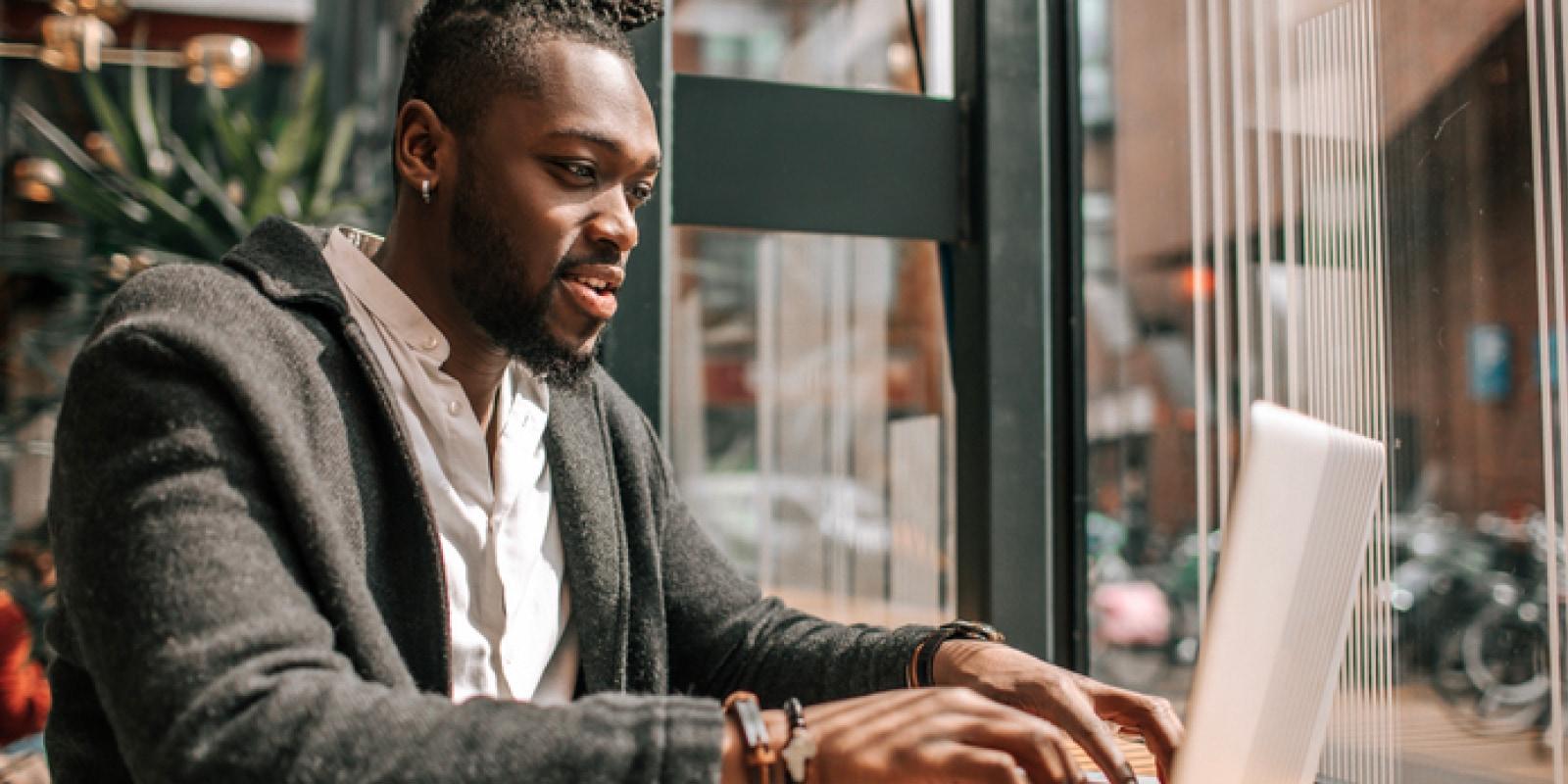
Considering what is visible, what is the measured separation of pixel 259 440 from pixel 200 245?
9.04 ft

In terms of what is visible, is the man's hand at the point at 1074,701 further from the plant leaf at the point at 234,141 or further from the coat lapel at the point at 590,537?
the plant leaf at the point at 234,141

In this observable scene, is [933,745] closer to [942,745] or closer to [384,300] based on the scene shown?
[942,745]

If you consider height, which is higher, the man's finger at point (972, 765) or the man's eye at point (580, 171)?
the man's eye at point (580, 171)

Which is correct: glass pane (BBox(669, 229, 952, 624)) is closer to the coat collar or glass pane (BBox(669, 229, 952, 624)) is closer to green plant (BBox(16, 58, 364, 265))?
the coat collar

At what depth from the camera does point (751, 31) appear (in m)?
2.80

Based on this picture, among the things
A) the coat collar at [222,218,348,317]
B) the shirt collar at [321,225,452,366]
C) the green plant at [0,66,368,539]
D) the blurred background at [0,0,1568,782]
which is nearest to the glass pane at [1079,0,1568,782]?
the blurred background at [0,0,1568,782]

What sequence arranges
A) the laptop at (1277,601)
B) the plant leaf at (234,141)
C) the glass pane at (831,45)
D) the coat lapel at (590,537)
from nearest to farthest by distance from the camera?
the laptop at (1277,601), the coat lapel at (590,537), the glass pane at (831,45), the plant leaf at (234,141)

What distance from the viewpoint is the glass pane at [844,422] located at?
2.37 m

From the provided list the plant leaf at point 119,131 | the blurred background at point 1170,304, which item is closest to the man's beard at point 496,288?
the blurred background at point 1170,304

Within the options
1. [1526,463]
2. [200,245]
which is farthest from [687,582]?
[200,245]

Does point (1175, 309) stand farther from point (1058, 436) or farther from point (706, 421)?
point (706, 421)

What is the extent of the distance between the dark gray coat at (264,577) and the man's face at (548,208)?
0.19 m

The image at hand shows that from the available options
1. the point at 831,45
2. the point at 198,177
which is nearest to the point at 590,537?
the point at 831,45

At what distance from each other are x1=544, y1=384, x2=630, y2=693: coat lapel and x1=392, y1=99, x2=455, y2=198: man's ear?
332 mm
